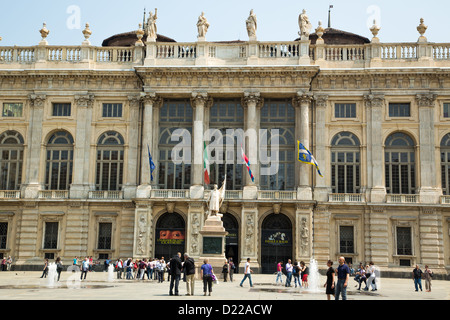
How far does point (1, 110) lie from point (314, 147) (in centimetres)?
2535

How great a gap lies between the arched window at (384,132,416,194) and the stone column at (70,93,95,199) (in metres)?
23.0

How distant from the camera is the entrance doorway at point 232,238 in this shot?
44375mm

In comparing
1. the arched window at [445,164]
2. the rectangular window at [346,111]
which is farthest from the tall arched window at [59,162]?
the arched window at [445,164]

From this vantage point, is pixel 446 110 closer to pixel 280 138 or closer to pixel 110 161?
pixel 280 138

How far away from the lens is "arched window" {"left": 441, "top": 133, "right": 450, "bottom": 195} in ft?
145

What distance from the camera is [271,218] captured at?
44.7 metres

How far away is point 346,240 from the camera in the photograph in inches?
1738

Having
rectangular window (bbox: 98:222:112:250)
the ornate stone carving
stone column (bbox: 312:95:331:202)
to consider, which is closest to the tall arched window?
rectangular window (bbox: 98:222:112:250)

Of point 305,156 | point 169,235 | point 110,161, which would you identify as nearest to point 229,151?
point 305,156

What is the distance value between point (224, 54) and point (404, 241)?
19973mm

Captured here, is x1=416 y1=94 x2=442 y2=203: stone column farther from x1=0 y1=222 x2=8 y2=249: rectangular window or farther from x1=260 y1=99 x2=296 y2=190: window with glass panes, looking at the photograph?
x1=0 y1=222 x2=8 y2=249: rectangular window

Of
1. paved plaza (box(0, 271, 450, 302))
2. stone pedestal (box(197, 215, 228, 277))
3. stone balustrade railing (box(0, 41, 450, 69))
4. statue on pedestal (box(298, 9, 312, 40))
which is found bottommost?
paved plaza (box(0, 271, 450, 302))
